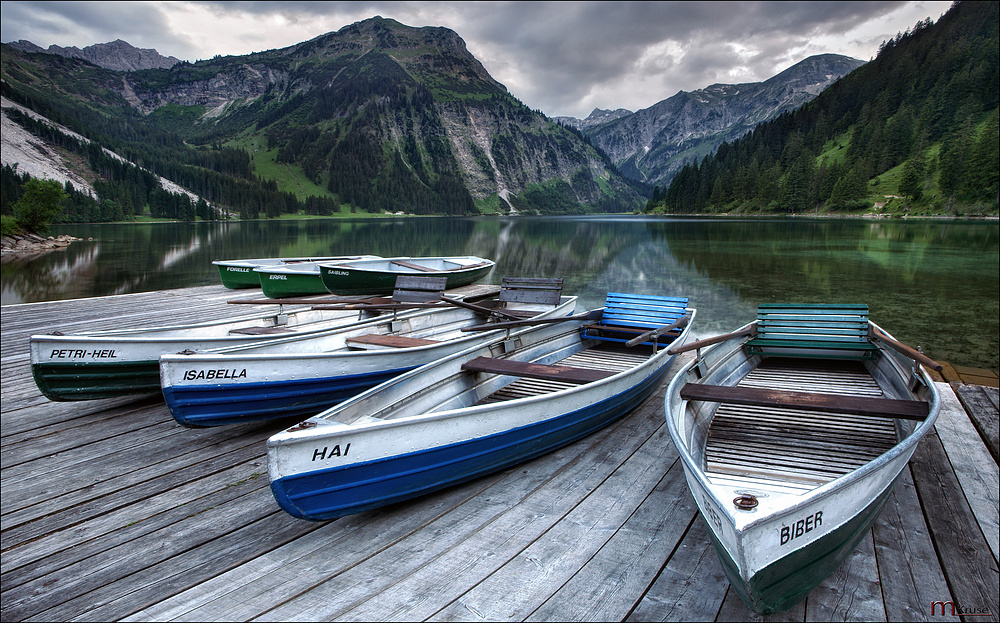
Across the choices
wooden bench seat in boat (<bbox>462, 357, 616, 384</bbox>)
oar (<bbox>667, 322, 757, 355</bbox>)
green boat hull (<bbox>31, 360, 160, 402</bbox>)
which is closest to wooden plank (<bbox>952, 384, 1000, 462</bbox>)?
oar (<bbox>667, 322, 757, 355</bbox>)

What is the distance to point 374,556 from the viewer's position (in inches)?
150

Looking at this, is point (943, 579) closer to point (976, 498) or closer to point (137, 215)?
point (976, 498)

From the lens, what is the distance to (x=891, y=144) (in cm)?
11425

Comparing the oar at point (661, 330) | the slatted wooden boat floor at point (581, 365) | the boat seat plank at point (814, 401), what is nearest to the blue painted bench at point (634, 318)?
the oar at point (661, 330)

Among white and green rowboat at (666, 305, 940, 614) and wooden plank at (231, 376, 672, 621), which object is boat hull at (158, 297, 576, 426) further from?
white and green rowboat at (666, 305, 940, 614)

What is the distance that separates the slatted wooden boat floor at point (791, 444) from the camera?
4.07 meters

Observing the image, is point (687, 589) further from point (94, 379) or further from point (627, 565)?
point (94, 379)

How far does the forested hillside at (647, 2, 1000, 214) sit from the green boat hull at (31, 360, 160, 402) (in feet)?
411

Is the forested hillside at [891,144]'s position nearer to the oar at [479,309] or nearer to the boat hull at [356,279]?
the boat hull at [356,279]

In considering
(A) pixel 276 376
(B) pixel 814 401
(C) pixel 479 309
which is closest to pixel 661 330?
(B) pixel 814 401

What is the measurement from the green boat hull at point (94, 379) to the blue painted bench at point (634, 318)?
7018mm

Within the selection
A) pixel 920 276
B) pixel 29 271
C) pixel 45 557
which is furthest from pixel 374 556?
pixel 29 271

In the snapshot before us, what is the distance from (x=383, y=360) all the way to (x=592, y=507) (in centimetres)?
343

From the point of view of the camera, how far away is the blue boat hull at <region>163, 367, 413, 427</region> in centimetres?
523
